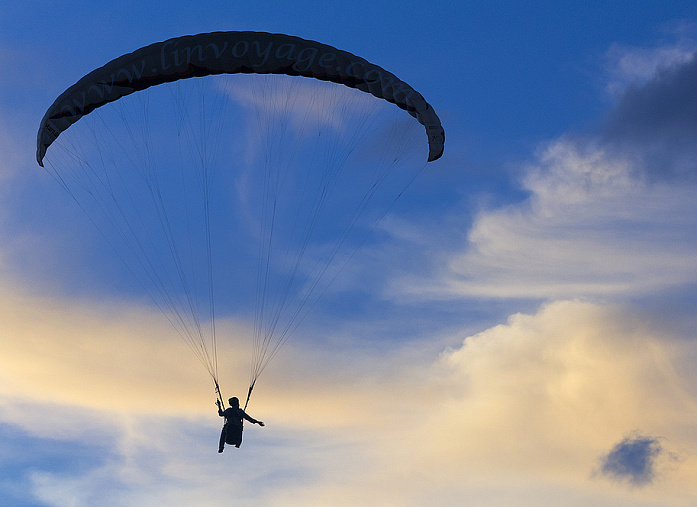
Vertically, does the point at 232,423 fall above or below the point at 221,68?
below

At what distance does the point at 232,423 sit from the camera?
28406 millimetres

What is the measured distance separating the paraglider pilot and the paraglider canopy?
998cm

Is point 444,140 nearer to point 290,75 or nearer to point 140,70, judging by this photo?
point 290,75

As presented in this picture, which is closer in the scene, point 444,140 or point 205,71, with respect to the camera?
point 205,71

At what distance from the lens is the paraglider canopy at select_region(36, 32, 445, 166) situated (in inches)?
1094

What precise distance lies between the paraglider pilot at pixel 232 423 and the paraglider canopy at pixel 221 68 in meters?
9.98

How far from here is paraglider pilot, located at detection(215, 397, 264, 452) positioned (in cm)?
2841

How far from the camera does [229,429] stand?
28.4 m

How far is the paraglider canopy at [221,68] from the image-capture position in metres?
27.8

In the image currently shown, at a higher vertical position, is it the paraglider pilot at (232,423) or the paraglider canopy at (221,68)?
the paraglider canopy at (221,68)

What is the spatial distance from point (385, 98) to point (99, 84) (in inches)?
344

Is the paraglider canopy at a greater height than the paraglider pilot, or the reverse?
the paraglider canopy

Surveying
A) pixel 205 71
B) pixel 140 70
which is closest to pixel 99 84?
pixel 140 70

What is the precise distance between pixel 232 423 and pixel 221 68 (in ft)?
35.1
